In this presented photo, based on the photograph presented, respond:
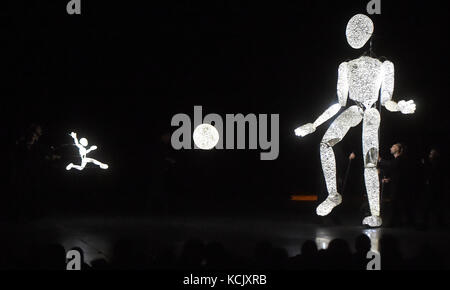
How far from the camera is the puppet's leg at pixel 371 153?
23.3 feet

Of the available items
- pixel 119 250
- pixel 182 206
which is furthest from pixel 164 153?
pixel 119 250

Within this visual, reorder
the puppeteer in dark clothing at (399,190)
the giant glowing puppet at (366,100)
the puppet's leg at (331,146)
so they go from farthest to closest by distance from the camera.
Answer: the puppeteer in dark clothing at (399,190) → the puppet's leg at (331,146) → the giant glowing puppet at (366,100)

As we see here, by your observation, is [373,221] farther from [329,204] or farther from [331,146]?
[331,146]

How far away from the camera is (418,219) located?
8.92 m

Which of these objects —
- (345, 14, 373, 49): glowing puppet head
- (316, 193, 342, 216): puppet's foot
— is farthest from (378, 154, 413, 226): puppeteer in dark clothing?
(345, 14, 373, 49): glowing puppet head

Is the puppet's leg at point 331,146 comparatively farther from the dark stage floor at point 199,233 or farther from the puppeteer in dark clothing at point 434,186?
the puppeteer in dark clothing at point 434,186

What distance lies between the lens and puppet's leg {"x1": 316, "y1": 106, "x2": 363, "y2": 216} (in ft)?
23.8

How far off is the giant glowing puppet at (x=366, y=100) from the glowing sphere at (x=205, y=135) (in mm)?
3413

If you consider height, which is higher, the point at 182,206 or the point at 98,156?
the point at 98,156

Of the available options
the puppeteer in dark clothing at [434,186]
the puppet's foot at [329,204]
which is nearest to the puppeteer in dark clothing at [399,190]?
the puppeteer in dark clothing at [434,186]

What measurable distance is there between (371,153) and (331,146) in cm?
46

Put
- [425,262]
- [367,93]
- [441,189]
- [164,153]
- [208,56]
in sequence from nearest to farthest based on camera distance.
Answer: [425,262] → [367,93] → [441,189] → [164,153] → [208,56]
